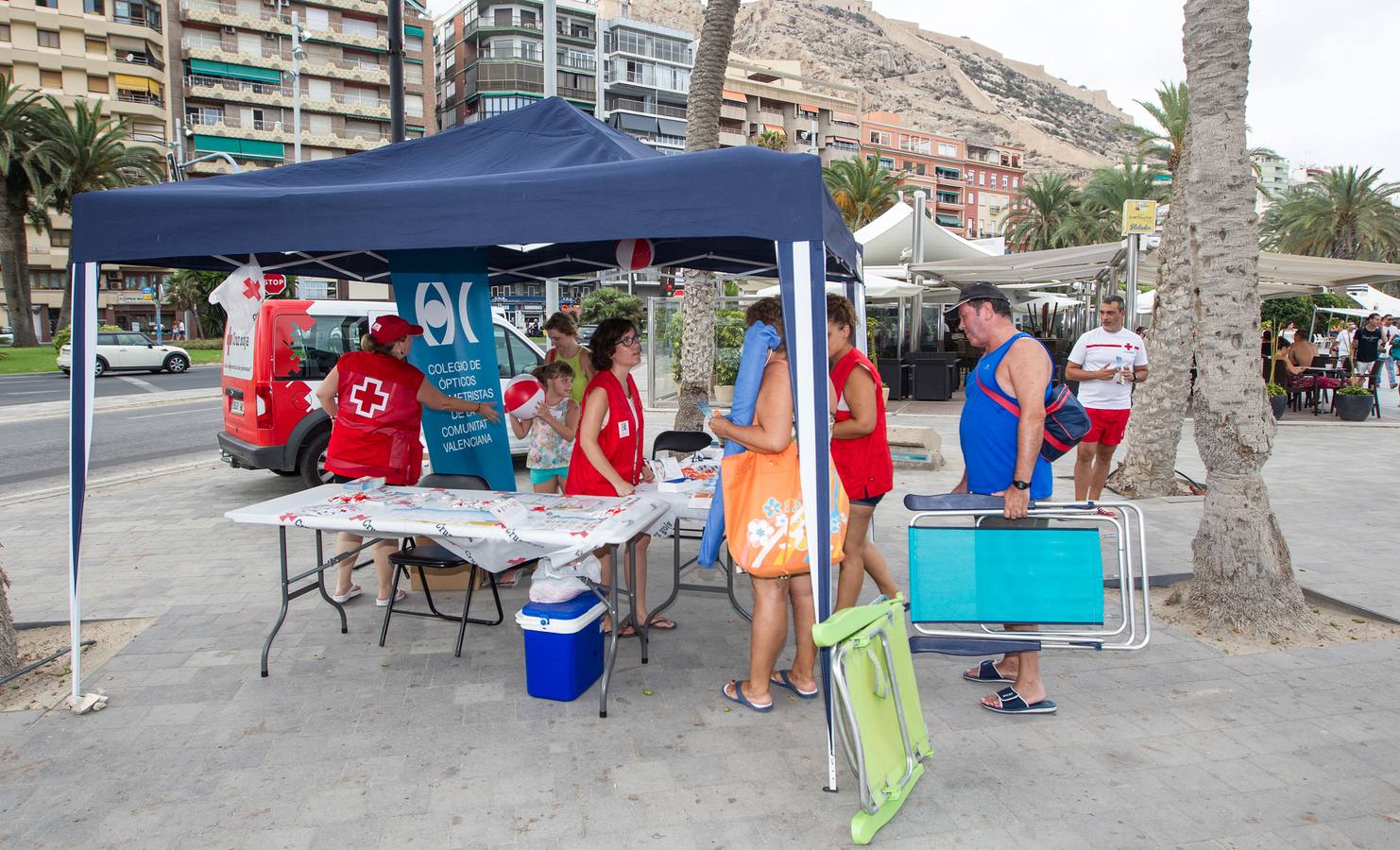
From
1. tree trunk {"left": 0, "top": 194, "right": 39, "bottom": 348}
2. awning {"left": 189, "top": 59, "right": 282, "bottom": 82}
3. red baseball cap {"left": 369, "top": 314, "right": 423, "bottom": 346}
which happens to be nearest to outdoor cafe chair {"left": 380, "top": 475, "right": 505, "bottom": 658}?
red baseball cap {"left": 369, "top": 314, "right": 423, "bottom": 346}

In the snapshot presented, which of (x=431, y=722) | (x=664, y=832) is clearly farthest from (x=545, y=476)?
(x=664, y=832)

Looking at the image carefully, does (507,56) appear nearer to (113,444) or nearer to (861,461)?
(113,444)

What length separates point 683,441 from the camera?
5.95 metres

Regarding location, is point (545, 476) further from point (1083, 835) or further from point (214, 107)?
point (214, 107)

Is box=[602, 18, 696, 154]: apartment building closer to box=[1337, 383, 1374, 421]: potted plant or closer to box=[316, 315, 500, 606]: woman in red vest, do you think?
box=[1337, 383, 1374, 421]: potted plant

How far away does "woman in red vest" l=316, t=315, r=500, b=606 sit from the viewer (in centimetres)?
487

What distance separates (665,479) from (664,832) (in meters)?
2.23

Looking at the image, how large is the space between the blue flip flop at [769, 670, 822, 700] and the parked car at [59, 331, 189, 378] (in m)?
28.6

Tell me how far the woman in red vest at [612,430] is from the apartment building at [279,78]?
5662 cm

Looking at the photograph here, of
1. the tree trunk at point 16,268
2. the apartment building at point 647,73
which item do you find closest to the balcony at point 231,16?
the apartment building at point 647,73

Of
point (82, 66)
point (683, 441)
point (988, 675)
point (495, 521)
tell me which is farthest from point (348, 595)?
point (82, 66)

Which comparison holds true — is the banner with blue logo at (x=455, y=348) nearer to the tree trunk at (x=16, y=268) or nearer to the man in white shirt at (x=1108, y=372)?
the man in white shirt at (x=1108, y=372)

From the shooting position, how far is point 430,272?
5668 millimetres

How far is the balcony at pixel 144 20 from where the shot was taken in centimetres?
5253
